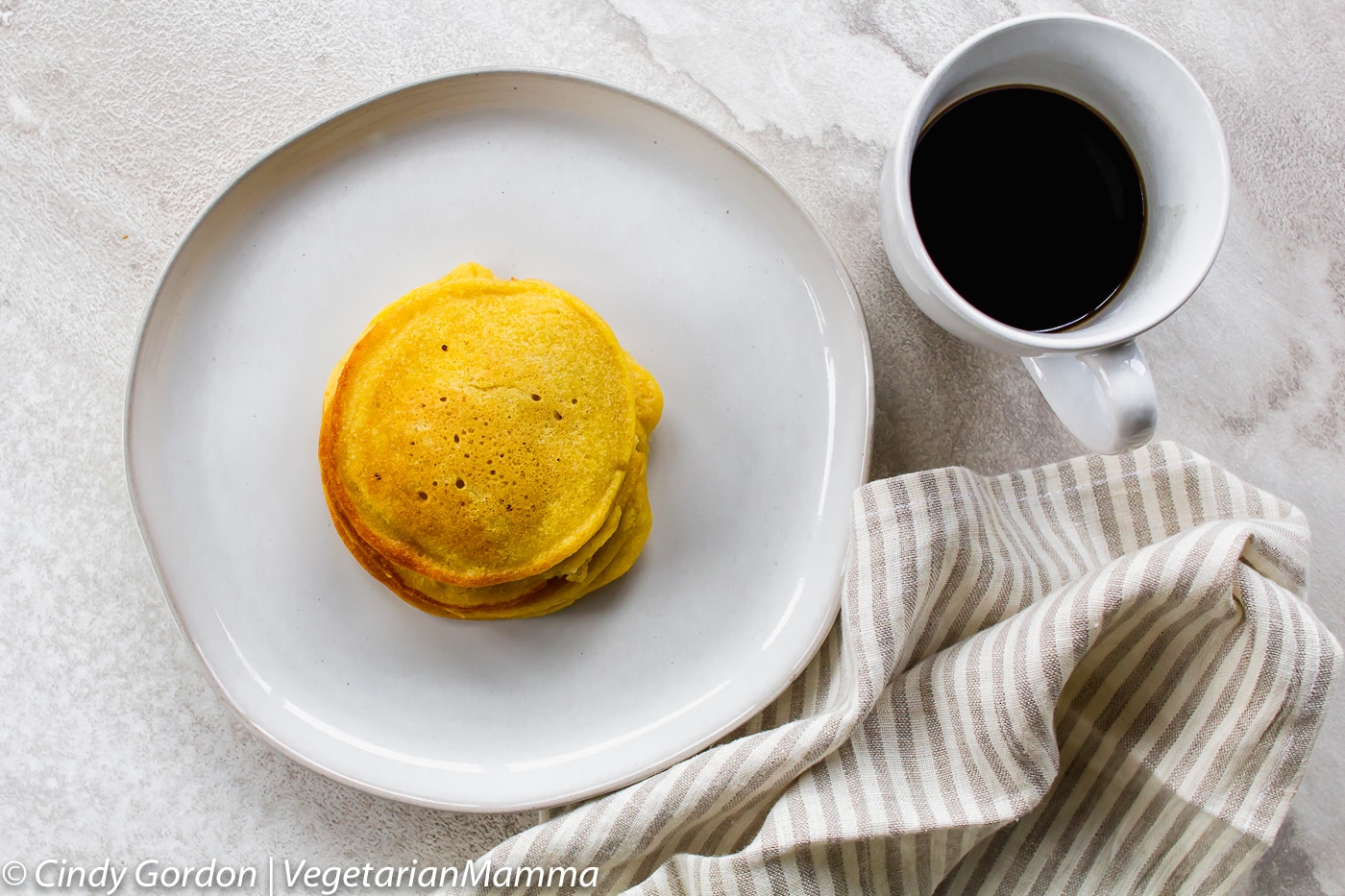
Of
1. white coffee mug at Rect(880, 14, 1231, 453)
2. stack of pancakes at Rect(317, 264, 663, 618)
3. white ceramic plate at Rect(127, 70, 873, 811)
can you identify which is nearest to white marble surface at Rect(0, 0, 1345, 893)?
white ceramic plate at Rect(127, 70, 873, 811)

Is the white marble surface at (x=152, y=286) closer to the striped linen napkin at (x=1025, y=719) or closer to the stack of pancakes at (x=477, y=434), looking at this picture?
the striped linen napkin at (x=1025, y=719)

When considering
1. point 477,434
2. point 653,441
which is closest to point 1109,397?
point 653,441

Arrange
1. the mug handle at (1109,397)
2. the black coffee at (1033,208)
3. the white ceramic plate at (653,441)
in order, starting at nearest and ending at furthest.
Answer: the mug handle at (1109,397) → the black coffee at (1033,208) → the white ceramic plate at (653,441)

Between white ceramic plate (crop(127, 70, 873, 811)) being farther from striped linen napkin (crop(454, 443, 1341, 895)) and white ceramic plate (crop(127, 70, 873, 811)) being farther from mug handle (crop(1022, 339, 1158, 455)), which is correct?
mug handle (crop(1022, 339, 1158, 455))

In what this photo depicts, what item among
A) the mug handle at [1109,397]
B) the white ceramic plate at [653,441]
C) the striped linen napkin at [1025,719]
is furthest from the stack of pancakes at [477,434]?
the mug handle at [1109,397]

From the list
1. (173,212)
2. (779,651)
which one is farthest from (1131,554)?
(173,212)

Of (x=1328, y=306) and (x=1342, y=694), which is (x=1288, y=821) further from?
(x=1328, y=306)

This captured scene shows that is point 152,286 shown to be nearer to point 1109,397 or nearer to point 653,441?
point 653,441

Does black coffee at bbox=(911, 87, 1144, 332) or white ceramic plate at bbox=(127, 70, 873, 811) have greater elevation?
black coffee at bbox=(911, 87, 1144, 332)
